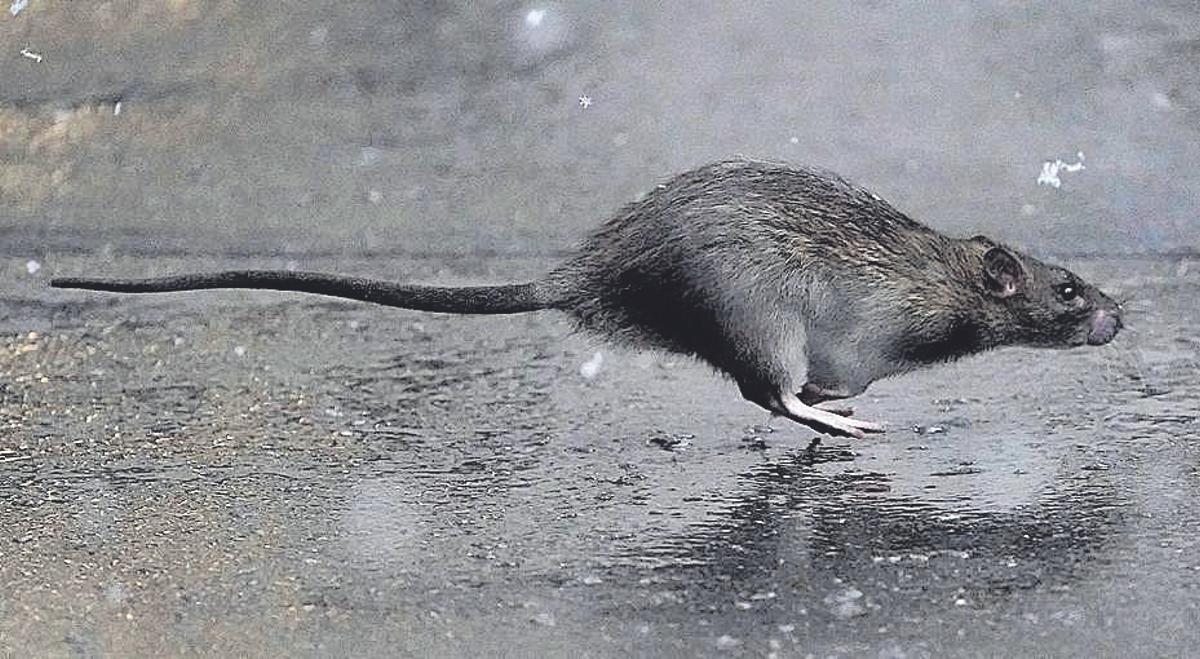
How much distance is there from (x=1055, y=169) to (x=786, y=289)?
139 inches

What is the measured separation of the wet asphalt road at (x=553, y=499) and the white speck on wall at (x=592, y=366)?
0.04 meters

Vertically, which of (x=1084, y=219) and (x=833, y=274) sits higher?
(x=833, y=274)

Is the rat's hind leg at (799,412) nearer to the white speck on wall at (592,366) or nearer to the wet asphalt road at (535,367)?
the wet asphalt road at (535,367)

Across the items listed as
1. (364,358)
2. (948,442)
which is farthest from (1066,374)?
(364,358)

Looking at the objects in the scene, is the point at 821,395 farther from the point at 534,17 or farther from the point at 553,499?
the point at 534,17

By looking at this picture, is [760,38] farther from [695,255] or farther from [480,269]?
[695,255]

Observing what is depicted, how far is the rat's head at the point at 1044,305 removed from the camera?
4473mm

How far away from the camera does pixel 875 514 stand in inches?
161

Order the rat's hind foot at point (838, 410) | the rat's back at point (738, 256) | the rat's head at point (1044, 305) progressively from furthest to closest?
the rat's hind foot at point (838, 410) → the rat's head at point (1044, 305) → the rat's back at point (738, 256)

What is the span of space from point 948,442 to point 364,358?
1786mm

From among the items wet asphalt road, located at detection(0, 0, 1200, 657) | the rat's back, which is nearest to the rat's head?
the rat's back

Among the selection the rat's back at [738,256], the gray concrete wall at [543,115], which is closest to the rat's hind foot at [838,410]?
the rat's back at [738,256]

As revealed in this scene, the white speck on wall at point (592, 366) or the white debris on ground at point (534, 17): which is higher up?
the white debris on ground at point (534, 17)

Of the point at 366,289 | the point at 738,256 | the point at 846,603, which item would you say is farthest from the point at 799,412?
the point at 366,289
